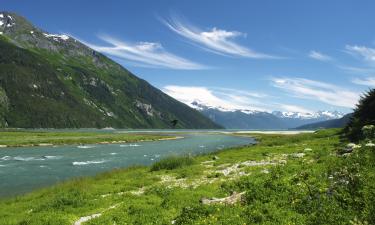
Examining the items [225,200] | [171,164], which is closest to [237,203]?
[225,200]

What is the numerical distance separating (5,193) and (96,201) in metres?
16.7

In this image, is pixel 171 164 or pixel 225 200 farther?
pixel 171 164

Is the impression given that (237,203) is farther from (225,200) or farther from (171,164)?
(171,164)

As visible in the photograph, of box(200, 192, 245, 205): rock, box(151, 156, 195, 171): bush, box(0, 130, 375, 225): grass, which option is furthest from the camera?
box(151, 156, 195, 171): bush

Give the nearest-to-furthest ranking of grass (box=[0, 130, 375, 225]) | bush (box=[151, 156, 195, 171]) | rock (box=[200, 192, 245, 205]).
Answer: grass (box=[0, 130, 375, 225]) → rock (box=[200, 192, 245, 205]) → bush (box=[151, 156, 195, 171])

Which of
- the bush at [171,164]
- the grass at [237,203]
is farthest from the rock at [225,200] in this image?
the bush at [171,164]

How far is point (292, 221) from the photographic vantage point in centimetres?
1655

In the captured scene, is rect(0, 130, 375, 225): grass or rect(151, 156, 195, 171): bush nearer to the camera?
rect(0, 130, 375, 225): grass

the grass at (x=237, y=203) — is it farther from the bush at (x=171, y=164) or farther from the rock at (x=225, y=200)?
the bush at (x=171, y=164)

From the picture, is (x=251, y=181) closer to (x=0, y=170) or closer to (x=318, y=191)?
(x=318, y=191)

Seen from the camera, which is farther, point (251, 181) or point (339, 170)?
point (251, 181)

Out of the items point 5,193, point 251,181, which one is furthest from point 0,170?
point 251,181

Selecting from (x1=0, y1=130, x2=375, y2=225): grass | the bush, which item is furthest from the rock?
the bush

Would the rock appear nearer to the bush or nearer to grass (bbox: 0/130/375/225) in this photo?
grass (bbox: 0/130/375/225)
